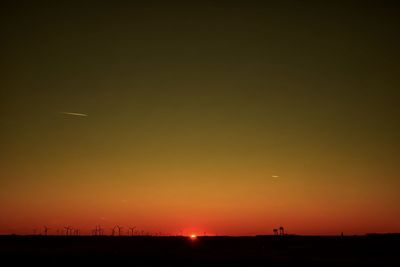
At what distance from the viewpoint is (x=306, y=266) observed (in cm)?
8988

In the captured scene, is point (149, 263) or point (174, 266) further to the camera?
point (149, 263)

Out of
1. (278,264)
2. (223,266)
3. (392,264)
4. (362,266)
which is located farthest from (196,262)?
(392,264)

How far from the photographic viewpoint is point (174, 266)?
8806 centimetres

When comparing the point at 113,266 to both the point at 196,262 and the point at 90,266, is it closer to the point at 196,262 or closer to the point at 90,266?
the point at 90,266

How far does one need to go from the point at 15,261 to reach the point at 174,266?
112 ft

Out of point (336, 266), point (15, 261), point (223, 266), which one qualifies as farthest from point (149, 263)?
point (336, 266)

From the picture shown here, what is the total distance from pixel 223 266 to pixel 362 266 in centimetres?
2938

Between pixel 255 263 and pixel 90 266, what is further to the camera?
pixel 255 263

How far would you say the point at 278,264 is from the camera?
92.9 meters

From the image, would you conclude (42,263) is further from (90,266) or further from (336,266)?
(336,266)

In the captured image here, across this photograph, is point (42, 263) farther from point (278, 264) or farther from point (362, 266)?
point (362, 266)

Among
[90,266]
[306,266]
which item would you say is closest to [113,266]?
[90,266]

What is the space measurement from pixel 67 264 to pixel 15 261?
41.4ft

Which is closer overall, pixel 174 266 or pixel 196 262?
pixel 174 266
